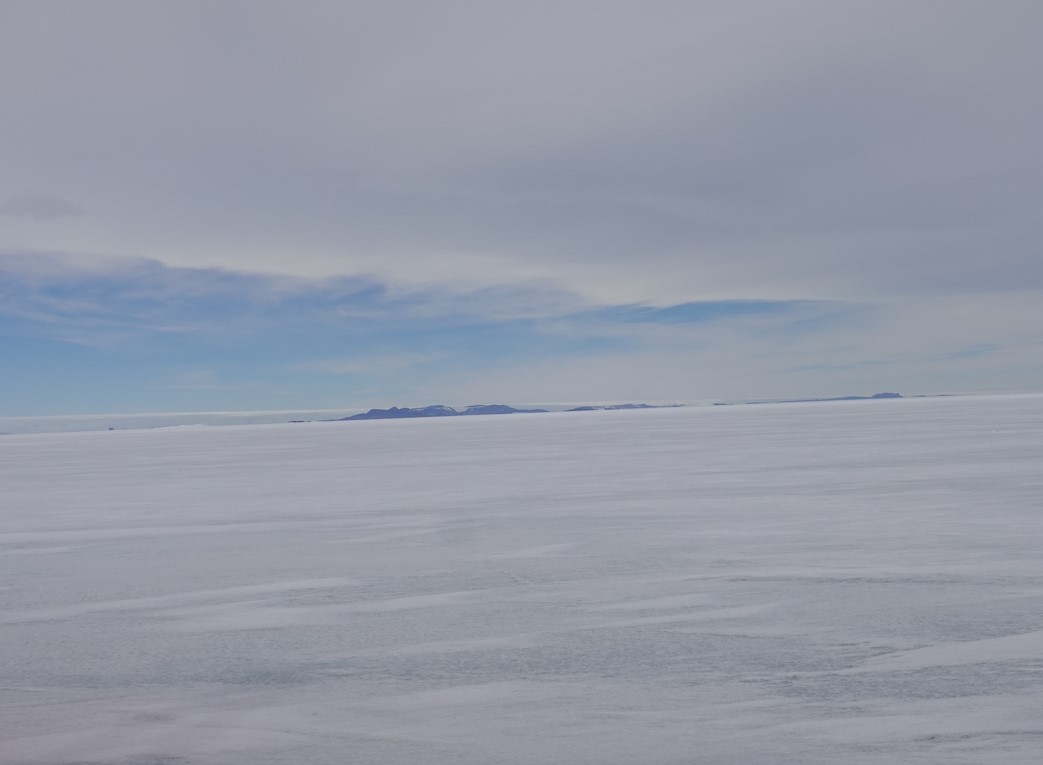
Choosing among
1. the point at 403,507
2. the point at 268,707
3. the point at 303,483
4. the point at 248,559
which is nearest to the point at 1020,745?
the point at 268,707

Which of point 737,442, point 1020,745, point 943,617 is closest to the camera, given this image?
point 1020,745

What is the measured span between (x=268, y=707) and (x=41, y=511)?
437 inches

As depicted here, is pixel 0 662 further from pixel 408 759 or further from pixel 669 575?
pixel 669 575

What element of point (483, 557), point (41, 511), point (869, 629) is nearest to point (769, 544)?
point (483, 557)

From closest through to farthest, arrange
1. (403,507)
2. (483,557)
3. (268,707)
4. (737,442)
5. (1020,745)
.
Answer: (1020,745), (268,707), (483,557), (403,507), (737,442)

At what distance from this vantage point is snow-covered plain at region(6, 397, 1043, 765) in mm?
3957

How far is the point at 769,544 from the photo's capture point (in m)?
8.98

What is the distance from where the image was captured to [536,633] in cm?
577

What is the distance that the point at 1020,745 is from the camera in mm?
3721

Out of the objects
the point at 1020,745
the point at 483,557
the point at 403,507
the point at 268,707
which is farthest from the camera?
the point at 403,507

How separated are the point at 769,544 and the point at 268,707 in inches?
228

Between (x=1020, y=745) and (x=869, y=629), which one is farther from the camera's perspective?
(x=869, y=629)

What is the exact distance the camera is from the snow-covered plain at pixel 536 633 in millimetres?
3957

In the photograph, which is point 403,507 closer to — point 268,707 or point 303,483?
point 303,483
